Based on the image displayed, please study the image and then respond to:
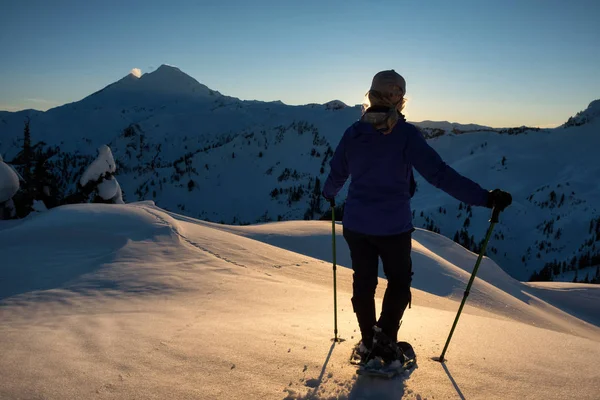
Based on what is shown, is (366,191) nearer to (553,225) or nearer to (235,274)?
(235,274)

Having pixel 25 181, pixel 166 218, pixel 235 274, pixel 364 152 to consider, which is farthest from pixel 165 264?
pixel 25 181

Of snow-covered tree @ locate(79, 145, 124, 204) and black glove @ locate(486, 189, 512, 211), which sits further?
snow-covered tree @ locate(79, 145, 124, 204)

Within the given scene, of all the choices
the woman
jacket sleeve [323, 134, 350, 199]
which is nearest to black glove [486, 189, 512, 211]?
→ the woman

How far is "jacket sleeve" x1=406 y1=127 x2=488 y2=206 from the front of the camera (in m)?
2.94

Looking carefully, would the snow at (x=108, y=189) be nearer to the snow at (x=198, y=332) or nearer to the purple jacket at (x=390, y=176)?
the snow at (x=198, y=332)

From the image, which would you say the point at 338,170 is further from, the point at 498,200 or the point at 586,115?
the point at 586,115

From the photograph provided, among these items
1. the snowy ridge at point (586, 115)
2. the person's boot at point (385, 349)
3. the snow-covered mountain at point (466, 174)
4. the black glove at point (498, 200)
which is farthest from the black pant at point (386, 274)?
the snowy ridge at point (586, 115)

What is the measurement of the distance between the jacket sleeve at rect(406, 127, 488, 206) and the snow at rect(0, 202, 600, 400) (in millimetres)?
1372

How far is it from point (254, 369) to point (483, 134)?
6644 centimetres

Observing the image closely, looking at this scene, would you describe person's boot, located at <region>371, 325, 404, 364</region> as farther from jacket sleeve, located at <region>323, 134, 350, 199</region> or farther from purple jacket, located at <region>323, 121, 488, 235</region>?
jacket sleeve, located at <region>323, 134, 350, 199</region>

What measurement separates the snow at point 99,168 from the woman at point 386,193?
18.8 metres

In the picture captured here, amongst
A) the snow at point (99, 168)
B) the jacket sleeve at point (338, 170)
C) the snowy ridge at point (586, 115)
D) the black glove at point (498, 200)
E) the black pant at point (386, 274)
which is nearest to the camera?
the black glove at point (498, 200)

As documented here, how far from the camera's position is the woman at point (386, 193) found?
9.87 ft

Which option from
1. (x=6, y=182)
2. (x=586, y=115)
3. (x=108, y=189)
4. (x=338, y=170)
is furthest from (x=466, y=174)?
(x=338, y=170)
